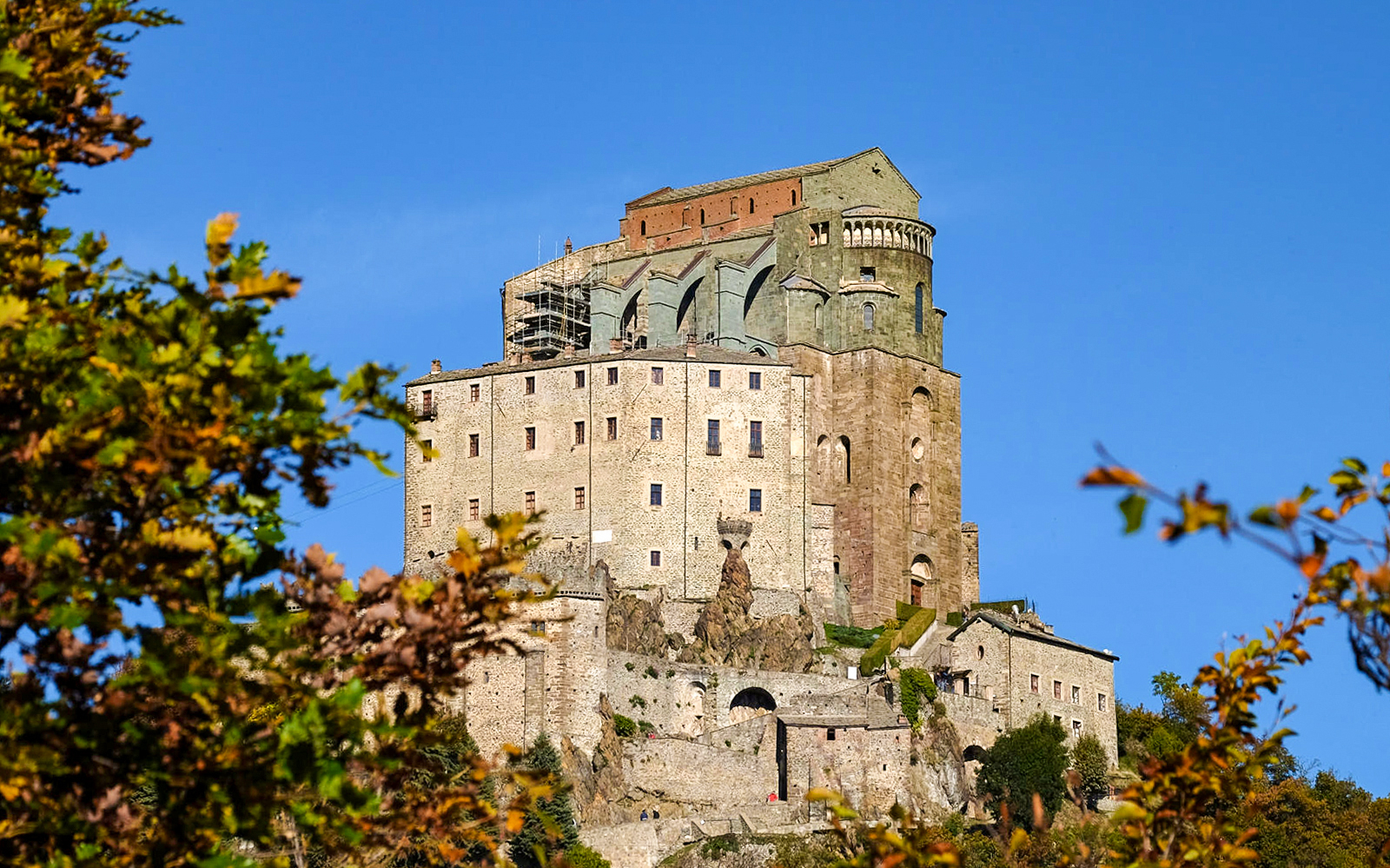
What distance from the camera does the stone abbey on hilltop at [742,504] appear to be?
64.0 metres

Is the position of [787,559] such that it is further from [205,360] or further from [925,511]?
[205,360]

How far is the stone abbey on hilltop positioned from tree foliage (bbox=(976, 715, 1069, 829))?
1.21 metres

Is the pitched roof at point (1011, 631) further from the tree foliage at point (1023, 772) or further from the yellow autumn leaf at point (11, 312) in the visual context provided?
the yellow autumn leaf at point (11, 312)

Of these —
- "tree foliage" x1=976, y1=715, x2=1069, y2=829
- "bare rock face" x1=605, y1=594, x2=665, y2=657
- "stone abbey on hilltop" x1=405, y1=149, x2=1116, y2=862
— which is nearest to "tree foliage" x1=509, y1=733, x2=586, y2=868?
"stone abbey on hilltop" x1=405, y1=149, x2=1116, y2=862

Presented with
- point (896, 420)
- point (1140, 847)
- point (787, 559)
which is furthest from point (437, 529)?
point (1140, 847)

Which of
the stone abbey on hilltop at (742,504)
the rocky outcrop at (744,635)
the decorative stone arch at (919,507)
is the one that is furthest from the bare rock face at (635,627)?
the decorative stone arch at (919,507)

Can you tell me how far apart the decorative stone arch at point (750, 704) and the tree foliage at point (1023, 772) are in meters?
6.96

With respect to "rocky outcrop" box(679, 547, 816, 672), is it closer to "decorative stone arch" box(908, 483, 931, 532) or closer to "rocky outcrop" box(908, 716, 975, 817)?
"rocky outcrop" box(908, 716, 975, 817)

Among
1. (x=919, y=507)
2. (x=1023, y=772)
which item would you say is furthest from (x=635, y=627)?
(x=919, y=507)

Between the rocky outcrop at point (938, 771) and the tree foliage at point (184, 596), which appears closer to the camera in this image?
the tree foliage at point (184, 596)

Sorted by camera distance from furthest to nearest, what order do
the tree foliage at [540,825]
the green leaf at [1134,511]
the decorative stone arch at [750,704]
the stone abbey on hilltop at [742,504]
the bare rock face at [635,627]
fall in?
the decorative stone arch at [750,704] → the bare rock face at [635,627] → the stone abbey on hilltop at [742,504] → the tree foliage at [540,825] → the green leaf at [1134,511]

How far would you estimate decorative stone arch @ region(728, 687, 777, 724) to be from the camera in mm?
68250

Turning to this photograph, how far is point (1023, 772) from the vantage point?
65.4 metres

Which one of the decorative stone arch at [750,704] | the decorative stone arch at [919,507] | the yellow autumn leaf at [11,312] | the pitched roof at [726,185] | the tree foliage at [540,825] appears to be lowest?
the tree foliage at [540,825]
